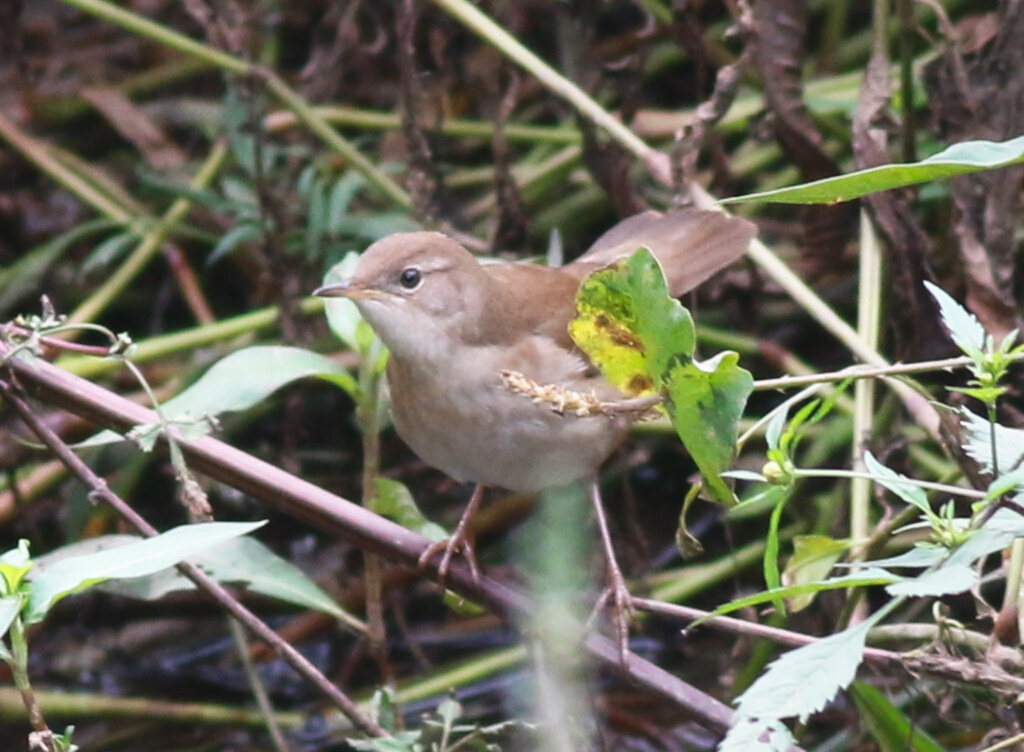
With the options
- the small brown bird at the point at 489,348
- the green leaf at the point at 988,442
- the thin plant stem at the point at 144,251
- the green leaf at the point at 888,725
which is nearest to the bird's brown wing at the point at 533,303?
the small brown bird at the point at 489,348

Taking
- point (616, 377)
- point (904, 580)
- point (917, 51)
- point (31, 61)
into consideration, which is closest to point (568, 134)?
point (917, 51)

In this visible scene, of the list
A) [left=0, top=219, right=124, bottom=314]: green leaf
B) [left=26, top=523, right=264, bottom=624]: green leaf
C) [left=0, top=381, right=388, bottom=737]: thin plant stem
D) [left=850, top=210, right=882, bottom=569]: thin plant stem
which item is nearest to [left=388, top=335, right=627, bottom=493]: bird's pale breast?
[left=850, top=210, right=882, bottom=569]: thin plant stem

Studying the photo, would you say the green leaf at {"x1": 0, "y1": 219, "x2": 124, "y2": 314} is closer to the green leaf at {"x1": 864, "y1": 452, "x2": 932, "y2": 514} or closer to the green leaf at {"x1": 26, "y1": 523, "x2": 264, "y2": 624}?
the green leaf at {"x1": 26, "y1": 523, "x2": 264, "y2": 624}

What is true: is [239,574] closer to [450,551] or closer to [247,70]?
[450,551]

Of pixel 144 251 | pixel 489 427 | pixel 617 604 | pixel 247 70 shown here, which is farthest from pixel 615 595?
pixel 144 251

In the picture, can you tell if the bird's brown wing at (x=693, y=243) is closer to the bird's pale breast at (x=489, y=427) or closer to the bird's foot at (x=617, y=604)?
the bird's pale breast at (x=489, y=427)
